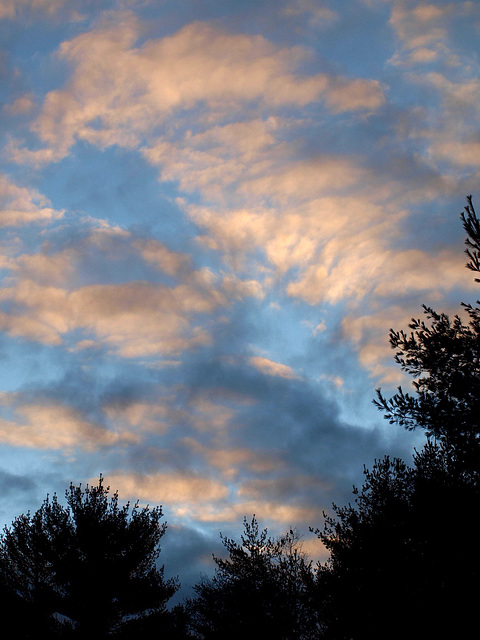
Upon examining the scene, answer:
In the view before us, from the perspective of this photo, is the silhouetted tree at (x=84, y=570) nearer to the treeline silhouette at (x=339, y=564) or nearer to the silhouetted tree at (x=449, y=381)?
the treeline silhouette at (x=339, y=564)

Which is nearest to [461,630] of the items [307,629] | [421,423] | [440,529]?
[440,529]

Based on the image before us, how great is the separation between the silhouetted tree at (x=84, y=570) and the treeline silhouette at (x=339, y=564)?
2.2 inches

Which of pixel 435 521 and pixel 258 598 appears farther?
pixel 258 598

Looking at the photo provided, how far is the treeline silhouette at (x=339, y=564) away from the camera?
13961 millimetres

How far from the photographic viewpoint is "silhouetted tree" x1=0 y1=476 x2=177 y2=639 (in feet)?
82.6

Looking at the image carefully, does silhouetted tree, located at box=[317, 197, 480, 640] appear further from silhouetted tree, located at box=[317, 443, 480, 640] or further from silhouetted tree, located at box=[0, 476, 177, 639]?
silhouetted tree, located at box=[0, 476, 177, 639]

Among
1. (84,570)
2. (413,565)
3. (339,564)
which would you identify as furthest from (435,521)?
(84,570)

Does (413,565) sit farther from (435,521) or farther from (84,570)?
(84,570)

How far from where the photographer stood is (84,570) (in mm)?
25859

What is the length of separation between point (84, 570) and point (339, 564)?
13.8 metres

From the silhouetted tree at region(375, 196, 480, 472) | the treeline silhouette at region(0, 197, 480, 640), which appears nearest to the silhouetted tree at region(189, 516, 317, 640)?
the treeline silhouette at region(0, 197, 480, 640)

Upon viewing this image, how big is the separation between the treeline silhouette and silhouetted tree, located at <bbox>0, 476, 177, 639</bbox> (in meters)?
0.06

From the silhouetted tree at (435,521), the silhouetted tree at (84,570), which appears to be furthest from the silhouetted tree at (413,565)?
the silhouetted tree at (84,570)

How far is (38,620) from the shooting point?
2459 cm
